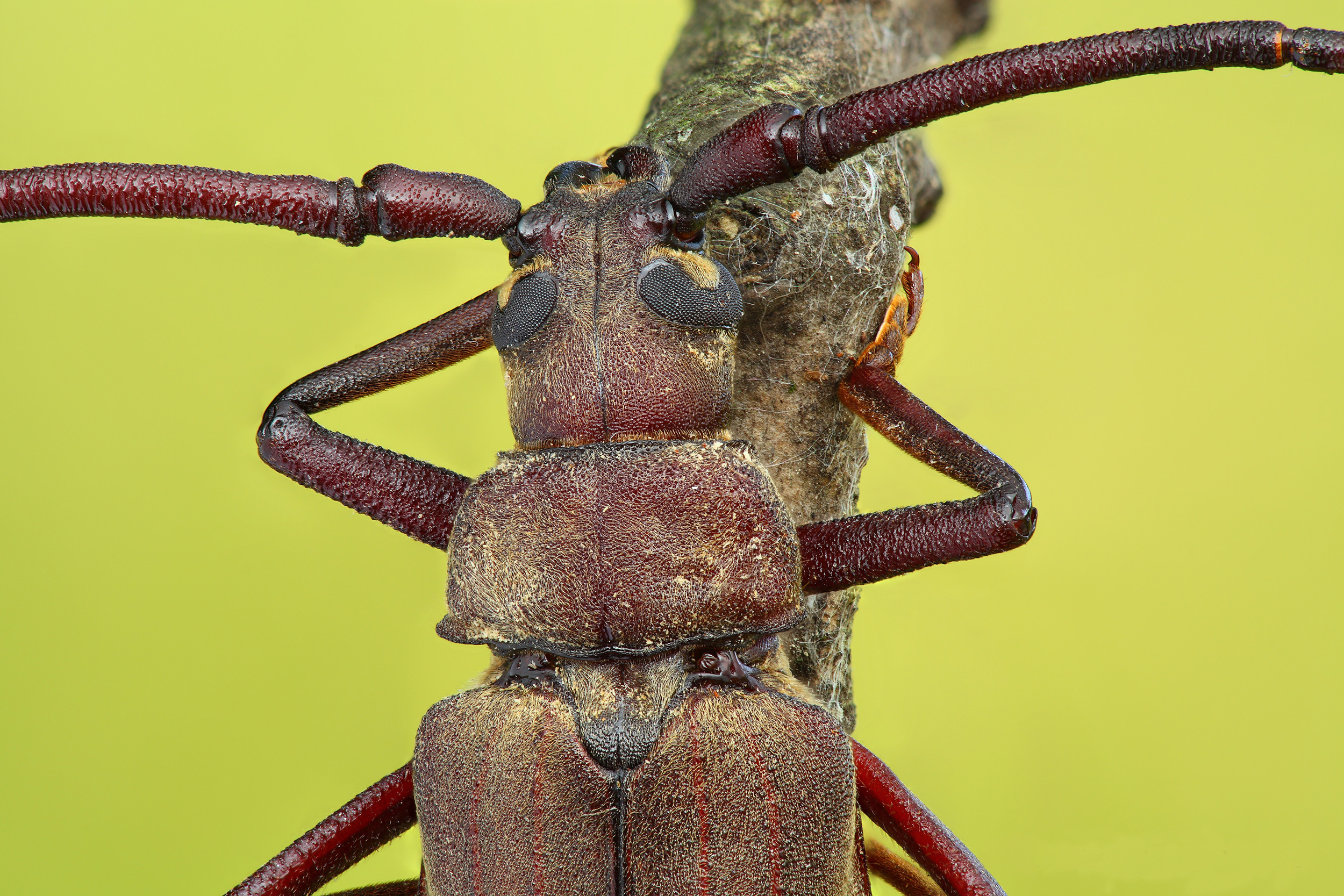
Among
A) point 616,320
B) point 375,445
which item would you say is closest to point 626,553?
point 616,320

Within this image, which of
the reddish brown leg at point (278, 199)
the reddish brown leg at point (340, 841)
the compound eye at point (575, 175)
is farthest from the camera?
the reddish brown leg at point (340, 841)

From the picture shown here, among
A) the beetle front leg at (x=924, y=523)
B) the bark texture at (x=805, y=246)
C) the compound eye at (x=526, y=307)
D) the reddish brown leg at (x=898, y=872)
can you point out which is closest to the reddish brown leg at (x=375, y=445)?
the compound eye at (x=526, y=307)

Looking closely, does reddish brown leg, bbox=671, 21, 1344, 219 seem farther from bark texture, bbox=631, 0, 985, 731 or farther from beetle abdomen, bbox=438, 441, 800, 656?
beetle abdomen, bbox=438, 441, 800, 656

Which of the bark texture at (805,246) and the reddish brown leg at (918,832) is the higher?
the bark texture at (805,246)

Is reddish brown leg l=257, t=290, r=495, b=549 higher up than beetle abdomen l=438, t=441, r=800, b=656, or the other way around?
reddish brown leg l=257, t=290, r=495, b=549

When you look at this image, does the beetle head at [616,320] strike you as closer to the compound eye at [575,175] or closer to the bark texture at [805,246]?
the compound eye at [575,175]

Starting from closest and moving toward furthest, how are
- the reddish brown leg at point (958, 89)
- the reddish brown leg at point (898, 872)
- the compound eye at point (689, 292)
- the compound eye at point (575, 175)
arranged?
the reddish brown leg at point (958, 89), the compound eye at point (689, 292), the compound eye at point (575, 175), the reddish brown leg at point (898, 872)

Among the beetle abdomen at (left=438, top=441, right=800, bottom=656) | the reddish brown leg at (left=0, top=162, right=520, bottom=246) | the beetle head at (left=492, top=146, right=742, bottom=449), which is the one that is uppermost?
the reddish brown leg at (left=0, top=162, right=520, bottom=246)

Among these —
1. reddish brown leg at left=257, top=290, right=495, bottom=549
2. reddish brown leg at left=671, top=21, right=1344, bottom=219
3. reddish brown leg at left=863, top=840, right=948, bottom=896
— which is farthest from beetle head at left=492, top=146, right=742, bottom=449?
reddish brown leg at left=863, top=840, right=948, bottom=896
